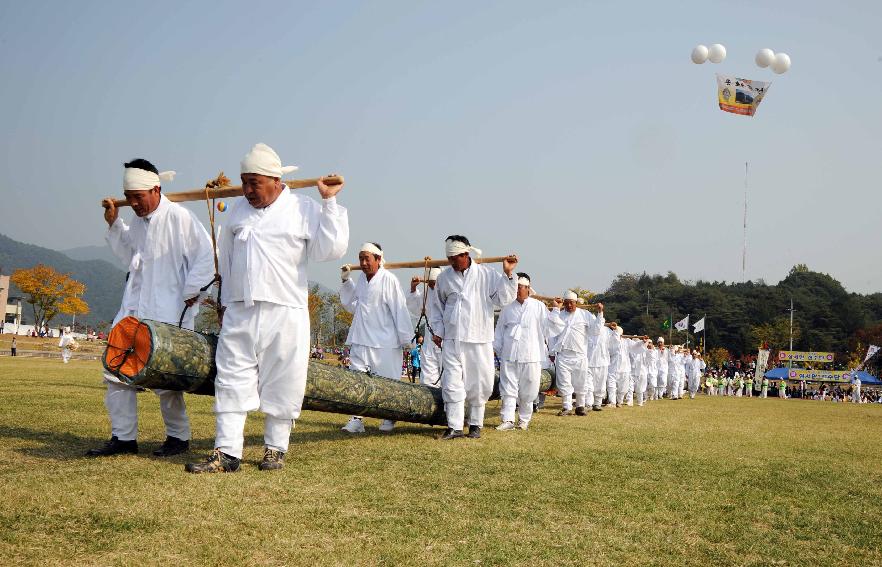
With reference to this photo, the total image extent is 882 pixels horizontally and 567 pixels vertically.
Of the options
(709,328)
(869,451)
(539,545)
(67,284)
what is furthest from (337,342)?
(539,545)

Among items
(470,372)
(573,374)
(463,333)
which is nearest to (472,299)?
(463,333)

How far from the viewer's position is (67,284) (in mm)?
71562

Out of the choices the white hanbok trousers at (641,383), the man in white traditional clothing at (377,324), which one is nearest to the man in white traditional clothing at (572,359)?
the man in white traditional clothing at (377,324)

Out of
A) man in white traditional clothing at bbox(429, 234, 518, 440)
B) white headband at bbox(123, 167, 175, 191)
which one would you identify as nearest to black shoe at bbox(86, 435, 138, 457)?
white headband at bbox(123, 167, 175, 191)

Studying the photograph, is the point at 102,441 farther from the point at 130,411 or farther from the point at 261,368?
the point at 261,368

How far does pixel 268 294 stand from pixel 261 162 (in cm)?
102

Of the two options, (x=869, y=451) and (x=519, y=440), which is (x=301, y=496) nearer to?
(x=519, y=440)

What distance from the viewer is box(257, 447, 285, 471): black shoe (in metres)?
5.59

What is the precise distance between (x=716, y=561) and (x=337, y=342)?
74028 millimetres

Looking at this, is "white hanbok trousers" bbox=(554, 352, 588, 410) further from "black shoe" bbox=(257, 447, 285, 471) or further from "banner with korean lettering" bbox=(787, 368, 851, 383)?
"banner with korean lettering" bbox=(787, 368, 851, 383)

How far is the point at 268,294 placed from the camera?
570 cm

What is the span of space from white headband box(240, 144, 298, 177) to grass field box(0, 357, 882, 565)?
2.24 metres

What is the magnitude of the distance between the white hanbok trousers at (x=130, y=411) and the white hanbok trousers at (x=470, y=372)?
10.6 ft

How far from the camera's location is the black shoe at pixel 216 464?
17.2 feet
